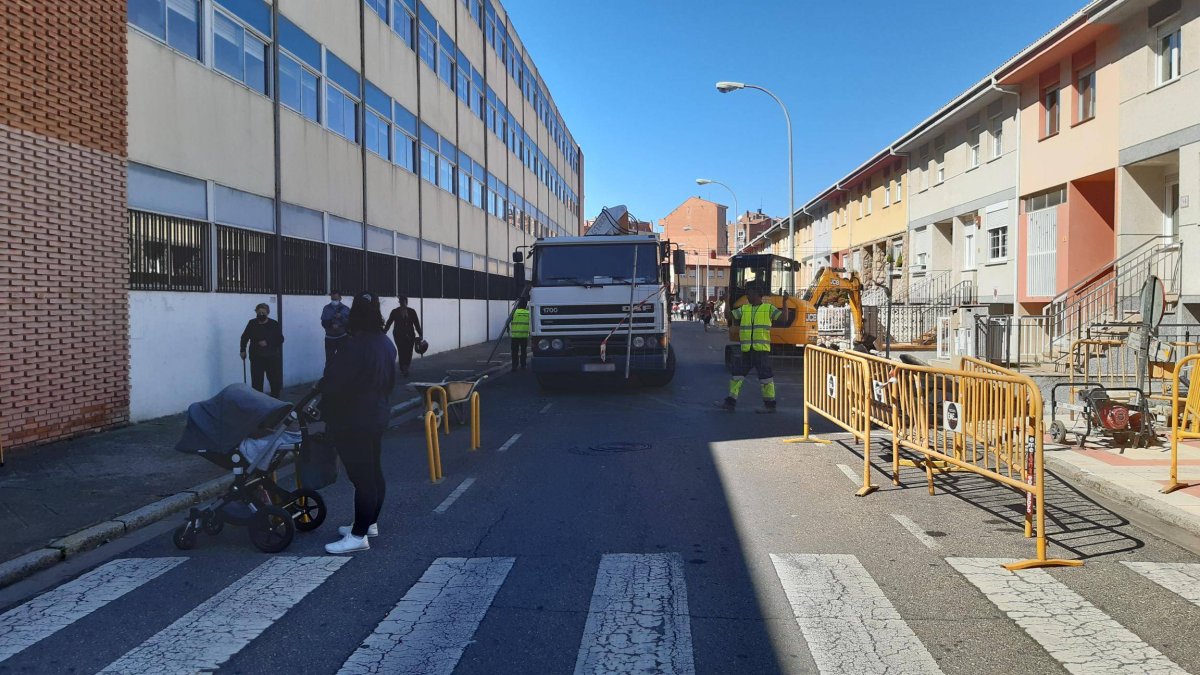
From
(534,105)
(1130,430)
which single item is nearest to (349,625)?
(1130,430)

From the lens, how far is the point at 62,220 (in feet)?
33.1

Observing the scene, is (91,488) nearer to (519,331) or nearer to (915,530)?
(915,530)

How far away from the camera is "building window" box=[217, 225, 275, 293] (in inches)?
541

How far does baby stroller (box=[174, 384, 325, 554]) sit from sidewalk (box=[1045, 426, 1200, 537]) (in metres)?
6.62

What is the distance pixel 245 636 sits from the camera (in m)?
4.45

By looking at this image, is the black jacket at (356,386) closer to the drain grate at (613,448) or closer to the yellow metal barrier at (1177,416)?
the drain grate at (613,448)

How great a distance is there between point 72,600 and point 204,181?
943 centimetres

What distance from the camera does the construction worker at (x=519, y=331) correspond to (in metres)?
20.0

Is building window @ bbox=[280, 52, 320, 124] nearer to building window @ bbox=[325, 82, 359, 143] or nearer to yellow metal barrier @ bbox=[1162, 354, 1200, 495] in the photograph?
building window @ bbox=[325, 82, 359, 143]

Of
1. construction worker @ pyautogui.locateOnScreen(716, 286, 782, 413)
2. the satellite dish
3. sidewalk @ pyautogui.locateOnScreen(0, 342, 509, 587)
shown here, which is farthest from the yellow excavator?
sidewalk @ pyautogui.locateOnScreen(0, 342, 509, 587)

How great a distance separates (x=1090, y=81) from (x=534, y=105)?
106 ft

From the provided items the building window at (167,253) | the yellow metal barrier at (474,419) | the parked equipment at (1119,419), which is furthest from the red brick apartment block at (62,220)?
the parked equipment at (1119,419)

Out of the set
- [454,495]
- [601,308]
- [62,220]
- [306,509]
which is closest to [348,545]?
[306,509]

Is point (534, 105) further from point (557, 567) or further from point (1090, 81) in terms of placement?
point (557, 567)
